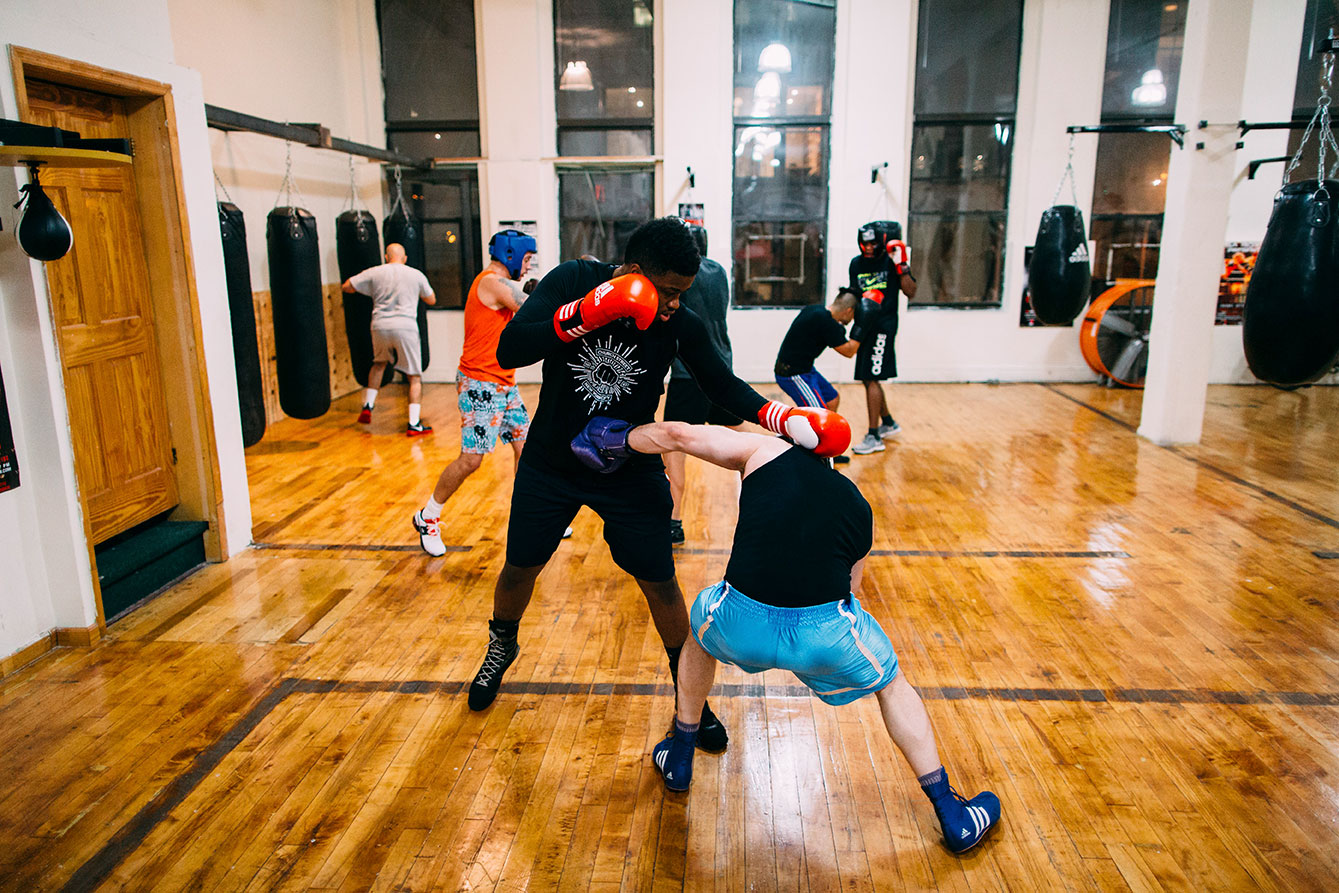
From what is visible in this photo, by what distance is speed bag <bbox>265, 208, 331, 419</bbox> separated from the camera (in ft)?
18.7

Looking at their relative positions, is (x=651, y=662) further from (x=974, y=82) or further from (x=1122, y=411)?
(x=974, y=82)

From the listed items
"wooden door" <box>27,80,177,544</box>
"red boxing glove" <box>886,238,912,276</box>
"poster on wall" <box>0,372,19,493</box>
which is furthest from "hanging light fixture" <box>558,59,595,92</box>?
"poster on wall" <box>0,372,19,493</box>

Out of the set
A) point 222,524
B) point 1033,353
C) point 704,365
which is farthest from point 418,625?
point 1033,353

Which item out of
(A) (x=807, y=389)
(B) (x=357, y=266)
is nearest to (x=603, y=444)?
(A) (x=807, y=389)

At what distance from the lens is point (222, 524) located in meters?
4.16

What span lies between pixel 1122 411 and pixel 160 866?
25.6 ft

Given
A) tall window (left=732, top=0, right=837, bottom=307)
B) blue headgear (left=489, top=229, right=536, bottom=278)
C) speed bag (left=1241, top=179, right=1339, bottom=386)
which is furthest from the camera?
tall window (left=732, top=0, right=837, bottom=307)

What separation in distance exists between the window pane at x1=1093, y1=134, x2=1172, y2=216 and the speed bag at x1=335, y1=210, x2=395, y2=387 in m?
7.20

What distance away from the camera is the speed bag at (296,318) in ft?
18.7

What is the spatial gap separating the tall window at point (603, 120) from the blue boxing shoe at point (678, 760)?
711 cm

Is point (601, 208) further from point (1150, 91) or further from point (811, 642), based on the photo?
point (811, 642)

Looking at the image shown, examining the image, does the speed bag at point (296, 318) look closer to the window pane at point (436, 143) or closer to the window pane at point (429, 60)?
the window pane at point (436, 143)

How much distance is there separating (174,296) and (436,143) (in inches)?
228

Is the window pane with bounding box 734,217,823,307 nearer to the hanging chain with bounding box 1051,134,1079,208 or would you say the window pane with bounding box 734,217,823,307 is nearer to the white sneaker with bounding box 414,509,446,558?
the hanging chain with bounding box 1051,134,1079,208
